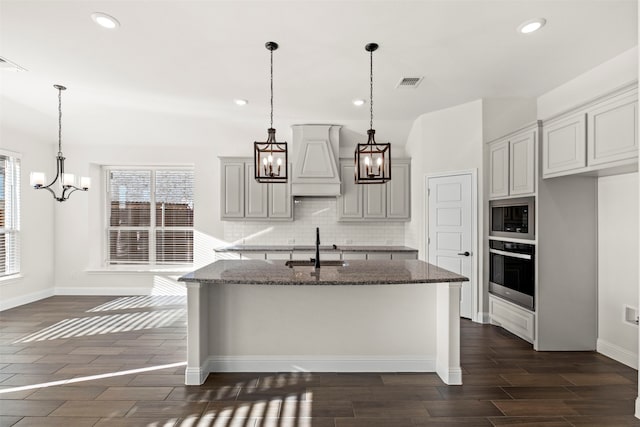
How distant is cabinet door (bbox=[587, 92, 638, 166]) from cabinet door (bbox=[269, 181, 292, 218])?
395 cm

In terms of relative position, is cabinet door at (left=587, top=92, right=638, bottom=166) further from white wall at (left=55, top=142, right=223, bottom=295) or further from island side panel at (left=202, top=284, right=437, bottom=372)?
white wall at (left=55, top=142, right=223, bottom=295)

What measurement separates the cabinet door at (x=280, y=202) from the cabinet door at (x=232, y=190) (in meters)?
0.46

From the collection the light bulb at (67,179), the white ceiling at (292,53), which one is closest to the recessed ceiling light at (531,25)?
the white ceiling at (292,53)

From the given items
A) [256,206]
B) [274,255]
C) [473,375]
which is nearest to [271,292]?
[473,375]

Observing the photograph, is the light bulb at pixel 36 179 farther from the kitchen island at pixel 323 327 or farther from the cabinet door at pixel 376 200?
the cabinet door at pixel 376 200

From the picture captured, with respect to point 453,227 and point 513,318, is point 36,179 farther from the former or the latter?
point 513,318

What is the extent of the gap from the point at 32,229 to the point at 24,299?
1054mm

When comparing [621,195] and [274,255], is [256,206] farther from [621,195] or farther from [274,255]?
[621,195]

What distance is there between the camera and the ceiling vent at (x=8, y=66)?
3.55 m

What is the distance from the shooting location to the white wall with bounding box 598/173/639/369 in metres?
3.22

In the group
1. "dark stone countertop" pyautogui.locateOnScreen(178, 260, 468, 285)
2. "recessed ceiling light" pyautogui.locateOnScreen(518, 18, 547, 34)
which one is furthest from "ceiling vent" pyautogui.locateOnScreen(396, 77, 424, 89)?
"dark stone countertop" pyautogui.locateOnScreen(178, 260, 468, 285)

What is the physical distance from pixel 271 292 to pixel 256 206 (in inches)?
114

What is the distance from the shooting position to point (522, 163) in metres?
3.82

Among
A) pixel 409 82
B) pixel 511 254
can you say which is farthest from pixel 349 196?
pixel 511 254
